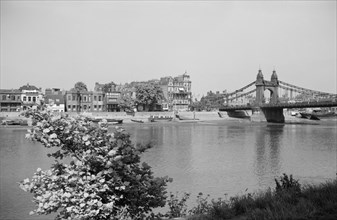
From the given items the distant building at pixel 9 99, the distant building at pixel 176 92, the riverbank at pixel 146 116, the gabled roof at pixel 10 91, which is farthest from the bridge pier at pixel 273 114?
the gabled roof at pixel 10 91

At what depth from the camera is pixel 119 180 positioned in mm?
7891

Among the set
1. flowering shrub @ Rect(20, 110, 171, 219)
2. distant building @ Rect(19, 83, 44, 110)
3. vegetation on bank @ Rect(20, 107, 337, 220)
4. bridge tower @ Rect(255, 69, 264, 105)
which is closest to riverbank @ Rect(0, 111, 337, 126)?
distant building @ Rect(19, 83, 44, 110)

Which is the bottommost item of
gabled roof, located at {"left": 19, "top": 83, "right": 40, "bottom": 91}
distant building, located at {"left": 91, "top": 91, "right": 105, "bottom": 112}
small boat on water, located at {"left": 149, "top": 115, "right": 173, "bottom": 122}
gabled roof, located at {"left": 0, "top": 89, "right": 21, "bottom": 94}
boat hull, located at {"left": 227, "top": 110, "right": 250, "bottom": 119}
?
small boat on water, located at {"left": 149, "top": 115, "right": 173, "bottom": 122}

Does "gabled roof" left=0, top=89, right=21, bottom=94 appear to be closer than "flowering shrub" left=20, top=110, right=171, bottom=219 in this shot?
No

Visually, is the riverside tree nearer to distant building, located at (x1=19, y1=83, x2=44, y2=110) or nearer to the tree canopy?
the tree canopy

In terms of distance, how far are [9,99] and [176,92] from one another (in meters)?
63.2

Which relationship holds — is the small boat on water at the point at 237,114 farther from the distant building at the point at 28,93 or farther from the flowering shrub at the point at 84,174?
the flowering shrub at the point at 84,174

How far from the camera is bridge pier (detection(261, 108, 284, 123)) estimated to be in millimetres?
111106

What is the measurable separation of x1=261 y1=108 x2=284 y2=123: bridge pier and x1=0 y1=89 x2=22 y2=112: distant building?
78.2 m

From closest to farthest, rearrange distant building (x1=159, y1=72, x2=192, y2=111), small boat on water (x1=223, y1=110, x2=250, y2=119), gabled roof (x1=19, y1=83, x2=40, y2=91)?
gabled roof (x1=19, y1=83, x2=40, y2=91) → small boat on water (x1=223, y1=110, x2=250, y2=119) → distant building (x1=159, y1=72, x2=192, y2=111)

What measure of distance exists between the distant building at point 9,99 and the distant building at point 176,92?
5432 cm

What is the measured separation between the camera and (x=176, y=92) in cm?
13538

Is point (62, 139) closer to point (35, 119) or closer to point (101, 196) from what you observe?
point (35, 119)

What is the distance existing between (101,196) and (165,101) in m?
123
